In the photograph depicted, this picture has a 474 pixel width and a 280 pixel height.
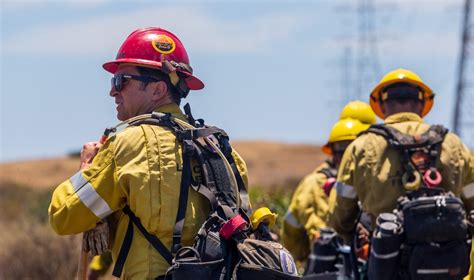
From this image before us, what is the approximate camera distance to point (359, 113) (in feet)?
38.3

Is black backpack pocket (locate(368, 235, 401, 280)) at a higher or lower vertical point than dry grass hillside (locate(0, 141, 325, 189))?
higher

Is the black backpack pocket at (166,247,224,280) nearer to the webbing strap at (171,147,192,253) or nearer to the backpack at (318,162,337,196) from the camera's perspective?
the webbing strap at (171,147,192,253)

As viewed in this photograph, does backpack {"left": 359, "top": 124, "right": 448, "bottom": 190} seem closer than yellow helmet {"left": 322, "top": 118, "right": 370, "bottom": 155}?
Yes

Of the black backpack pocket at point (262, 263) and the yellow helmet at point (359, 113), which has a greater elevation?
the black backpack pocket at point (262, 263)

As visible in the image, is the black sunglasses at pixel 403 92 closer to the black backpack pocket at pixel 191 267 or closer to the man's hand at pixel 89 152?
the man's hand at pixel 89 152

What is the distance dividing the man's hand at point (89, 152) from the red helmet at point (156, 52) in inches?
20.6

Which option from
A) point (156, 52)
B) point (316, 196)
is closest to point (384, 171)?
point (316, 196)

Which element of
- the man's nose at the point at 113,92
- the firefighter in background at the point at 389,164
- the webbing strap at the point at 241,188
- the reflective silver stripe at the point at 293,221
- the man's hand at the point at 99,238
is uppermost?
the man's nose at the point at 113,92

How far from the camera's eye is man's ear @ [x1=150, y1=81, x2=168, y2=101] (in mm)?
6977

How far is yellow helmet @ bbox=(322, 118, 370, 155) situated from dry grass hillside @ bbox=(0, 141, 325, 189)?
171 ft

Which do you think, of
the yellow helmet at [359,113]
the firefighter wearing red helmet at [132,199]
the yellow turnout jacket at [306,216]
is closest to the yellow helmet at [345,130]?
the yellow helmet at [359,113]

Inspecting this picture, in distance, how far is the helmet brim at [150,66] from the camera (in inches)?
274

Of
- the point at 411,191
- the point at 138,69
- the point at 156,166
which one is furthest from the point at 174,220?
the point at 411,191

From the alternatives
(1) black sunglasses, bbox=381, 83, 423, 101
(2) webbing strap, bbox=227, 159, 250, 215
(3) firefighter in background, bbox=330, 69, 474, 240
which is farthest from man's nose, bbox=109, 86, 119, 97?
(1) black sunglasses, bbox=381, 83, 423, 101
